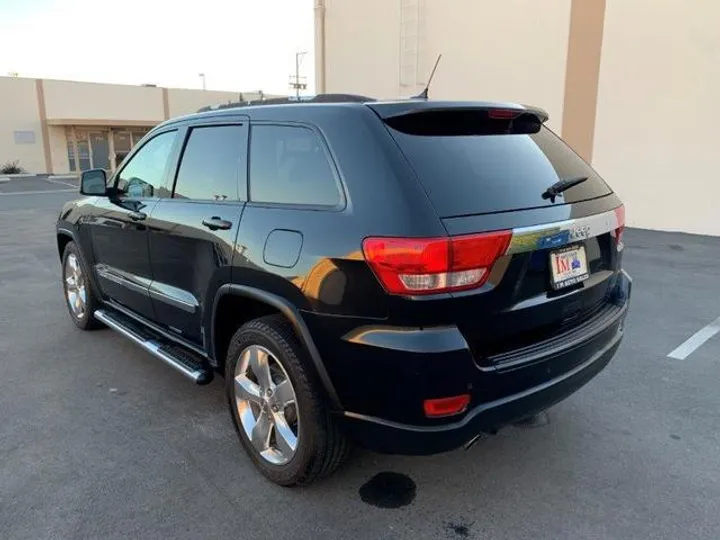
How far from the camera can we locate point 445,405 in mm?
2264

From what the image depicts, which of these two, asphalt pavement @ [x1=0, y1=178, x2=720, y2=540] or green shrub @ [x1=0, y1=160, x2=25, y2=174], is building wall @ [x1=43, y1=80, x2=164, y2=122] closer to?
green shrub @ [x1=0, y1=160, x2=25, y2=174]

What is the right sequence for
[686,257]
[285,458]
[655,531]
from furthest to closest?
[686,257]
[285,458]
[655,531]

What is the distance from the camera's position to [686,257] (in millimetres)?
8594

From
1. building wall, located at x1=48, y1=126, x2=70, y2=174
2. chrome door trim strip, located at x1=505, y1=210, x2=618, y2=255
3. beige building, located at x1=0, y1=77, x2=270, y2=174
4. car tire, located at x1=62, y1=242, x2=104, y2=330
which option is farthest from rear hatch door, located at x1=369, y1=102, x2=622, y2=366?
building wall, located at x1=48, y1=126, x2=70, y2=174

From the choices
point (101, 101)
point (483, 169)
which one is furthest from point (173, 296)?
point (101, 101)

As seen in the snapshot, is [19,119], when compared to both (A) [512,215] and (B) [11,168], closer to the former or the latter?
(B) [11,168]

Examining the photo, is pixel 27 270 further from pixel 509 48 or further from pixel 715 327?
pixel 509 48

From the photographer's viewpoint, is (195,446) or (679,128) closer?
(195,446)

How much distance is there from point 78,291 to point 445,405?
4.21 metres

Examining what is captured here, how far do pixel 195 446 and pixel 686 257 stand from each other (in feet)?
26.4

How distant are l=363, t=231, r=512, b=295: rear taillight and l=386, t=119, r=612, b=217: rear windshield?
0.50 ft

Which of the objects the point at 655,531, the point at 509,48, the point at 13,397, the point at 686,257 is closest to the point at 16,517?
the point at 13,397

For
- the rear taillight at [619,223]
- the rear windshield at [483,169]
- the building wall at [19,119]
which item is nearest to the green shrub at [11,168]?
the building wall at [19,119]

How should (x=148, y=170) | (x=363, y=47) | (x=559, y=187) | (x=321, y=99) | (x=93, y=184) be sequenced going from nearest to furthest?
1. (x=559, y=187)
2. (x=321, y=99)
3. (x=148, y=170)
4. (x=93, y=184)
5. (x=363, y=47)
